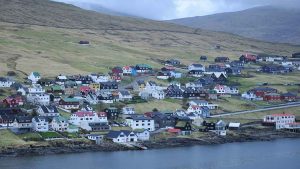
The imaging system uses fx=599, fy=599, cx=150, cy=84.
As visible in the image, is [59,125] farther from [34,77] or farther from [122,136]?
[34,77]

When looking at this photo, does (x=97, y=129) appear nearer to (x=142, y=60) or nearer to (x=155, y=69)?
(x=155, y=69)

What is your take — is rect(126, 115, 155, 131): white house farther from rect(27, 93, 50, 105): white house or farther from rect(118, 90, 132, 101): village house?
rect(27, 93, 50, 105): white house

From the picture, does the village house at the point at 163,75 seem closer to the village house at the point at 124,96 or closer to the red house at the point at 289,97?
the village house at the point at 124,96

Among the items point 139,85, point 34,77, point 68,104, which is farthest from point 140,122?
point 34,77

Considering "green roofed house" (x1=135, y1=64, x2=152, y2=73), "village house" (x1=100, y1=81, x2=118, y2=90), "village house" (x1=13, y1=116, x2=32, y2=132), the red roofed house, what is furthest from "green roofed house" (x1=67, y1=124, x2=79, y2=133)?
"green roofed house" (x1=135, y1=64, x2=152, y2=73)

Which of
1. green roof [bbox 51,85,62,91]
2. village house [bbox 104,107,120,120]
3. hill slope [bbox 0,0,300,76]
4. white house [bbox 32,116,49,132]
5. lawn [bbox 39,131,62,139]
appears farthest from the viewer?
hill slope [bbox 0,0,300,76]

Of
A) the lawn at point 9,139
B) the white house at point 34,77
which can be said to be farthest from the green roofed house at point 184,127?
the white house at point 34,77

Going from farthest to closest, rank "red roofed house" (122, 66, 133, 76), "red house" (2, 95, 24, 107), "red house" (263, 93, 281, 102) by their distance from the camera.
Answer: "red roofed house" (122, 66, 133, 76), "red house" (263, 93, 281, 102), "red house" (2, 95, 24, 107)

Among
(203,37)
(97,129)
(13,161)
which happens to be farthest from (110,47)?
(13,161)
